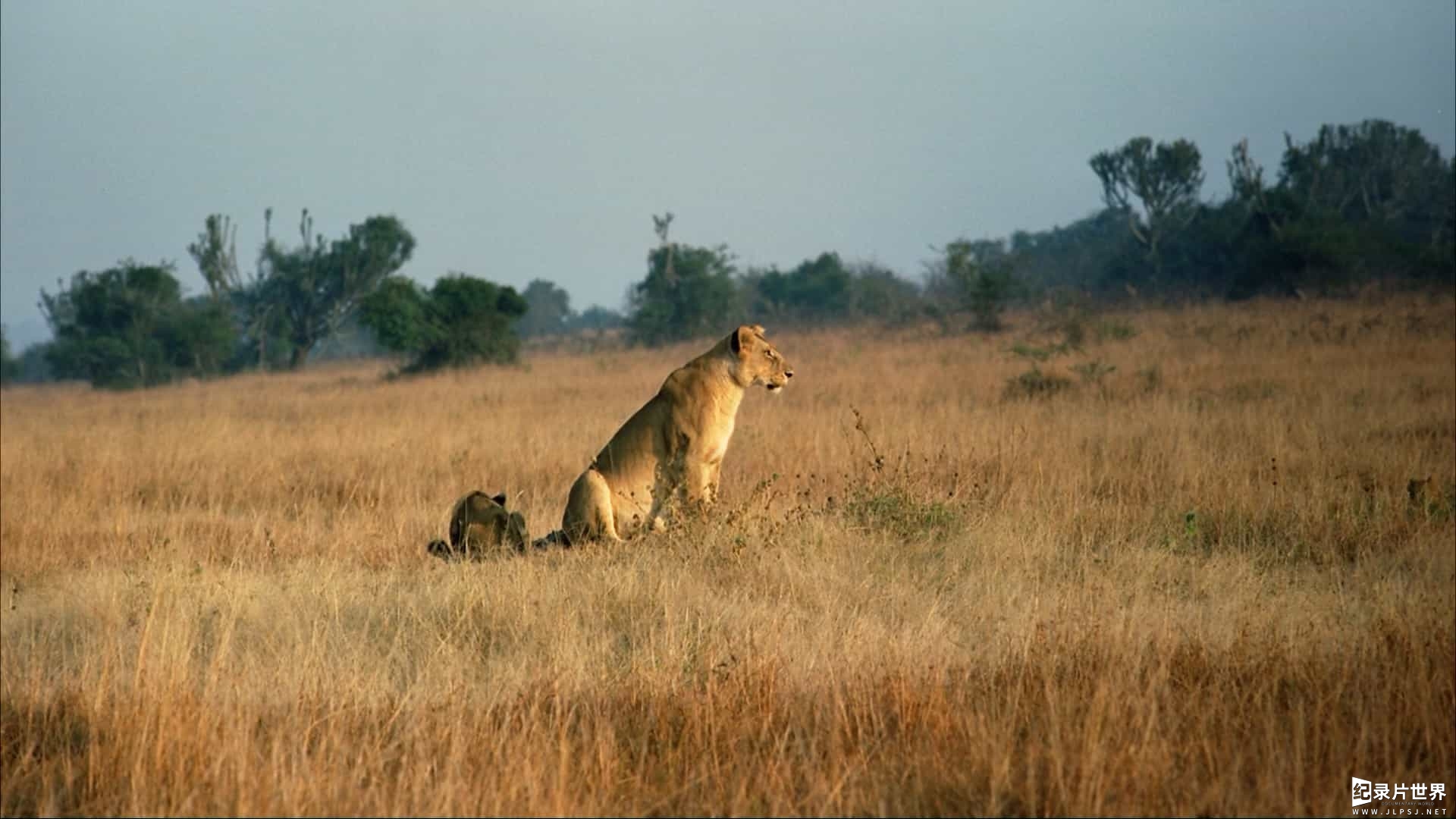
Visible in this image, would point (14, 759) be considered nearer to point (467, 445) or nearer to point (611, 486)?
point (611, 486)

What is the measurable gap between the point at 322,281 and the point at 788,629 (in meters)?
52.5

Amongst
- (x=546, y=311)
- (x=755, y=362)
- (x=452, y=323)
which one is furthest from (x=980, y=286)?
(x=546, y=311)

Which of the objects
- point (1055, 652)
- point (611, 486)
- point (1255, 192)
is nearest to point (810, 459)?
point (611, 486)

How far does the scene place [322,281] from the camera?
177ft

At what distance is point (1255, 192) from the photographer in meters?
44.5

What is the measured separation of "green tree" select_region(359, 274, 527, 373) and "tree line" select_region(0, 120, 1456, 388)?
5 cm

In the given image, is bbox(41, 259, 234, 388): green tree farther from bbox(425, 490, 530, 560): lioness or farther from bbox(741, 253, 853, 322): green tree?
bbox(425, 490, 530, 560): lioness

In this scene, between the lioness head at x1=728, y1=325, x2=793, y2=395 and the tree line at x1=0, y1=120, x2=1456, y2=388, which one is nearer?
the lioness head at x1=728, y1=325, x2=793, y2=395

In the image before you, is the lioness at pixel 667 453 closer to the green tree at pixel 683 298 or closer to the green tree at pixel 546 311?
the green tree at pixel 683 298

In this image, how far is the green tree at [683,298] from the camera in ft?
149

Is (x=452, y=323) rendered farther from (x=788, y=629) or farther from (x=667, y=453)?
(x=788, y=629)

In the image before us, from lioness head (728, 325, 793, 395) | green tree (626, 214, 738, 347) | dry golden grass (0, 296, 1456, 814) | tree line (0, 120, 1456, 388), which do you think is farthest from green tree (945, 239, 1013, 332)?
lioness head (728, 325, 793, 395)

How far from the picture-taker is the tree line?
33.9 metres

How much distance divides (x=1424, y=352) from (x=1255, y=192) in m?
30.7
